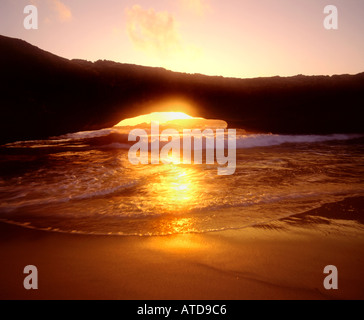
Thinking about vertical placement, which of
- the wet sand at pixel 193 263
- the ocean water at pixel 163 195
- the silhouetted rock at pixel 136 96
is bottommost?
the wet sand at pixel 193 263

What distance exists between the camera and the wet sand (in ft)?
4.41

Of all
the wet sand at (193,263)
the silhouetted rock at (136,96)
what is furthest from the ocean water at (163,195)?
the silhouetted rock at (136,96)

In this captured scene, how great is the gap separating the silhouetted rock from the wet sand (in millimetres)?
6659

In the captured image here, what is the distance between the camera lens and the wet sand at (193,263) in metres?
1.34

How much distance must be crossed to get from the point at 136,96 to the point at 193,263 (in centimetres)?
A: 913

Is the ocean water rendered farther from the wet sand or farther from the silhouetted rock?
the silhouetted rock

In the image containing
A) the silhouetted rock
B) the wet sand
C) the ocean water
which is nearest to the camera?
the wet sand

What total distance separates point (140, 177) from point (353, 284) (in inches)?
126

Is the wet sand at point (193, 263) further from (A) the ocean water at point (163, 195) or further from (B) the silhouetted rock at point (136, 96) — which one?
(B) the silhouetted rock at point (136, 96)

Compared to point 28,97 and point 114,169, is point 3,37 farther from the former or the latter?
point 114,169

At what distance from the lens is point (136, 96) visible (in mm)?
10000

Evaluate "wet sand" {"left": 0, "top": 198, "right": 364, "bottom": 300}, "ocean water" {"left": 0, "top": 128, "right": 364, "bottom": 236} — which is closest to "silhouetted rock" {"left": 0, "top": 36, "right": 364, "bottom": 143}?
"ocean water" {"left": 0, "top": 128, "right": 364, "bottom": 236}

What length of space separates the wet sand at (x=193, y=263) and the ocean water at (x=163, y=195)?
21 cm
